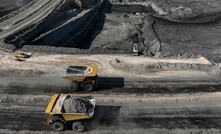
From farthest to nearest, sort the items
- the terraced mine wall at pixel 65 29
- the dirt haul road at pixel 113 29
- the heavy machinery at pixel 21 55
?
the terraced mine wall at pixel 65 29 → the dirt haul road at pixel 113 29 → the heavy machinery at pixel 21 55

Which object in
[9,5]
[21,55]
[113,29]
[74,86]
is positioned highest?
[9,5]

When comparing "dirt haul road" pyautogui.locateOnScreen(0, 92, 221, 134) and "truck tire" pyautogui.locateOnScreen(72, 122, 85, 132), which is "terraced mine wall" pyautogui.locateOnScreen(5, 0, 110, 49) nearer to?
"dirt haul road" pyautogui.locateOnScreen(0, 92, 221, 134)

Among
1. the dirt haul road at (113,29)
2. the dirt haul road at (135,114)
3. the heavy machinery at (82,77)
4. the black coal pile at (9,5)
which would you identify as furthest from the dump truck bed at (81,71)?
the black coal pile at (9,5)

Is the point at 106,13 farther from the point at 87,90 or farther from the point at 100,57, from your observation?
the point at 87,90

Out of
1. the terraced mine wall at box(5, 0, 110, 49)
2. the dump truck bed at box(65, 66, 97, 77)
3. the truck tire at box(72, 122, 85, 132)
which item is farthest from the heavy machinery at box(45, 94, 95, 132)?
the terraced mine wall at box(5, 0, 110, 49)

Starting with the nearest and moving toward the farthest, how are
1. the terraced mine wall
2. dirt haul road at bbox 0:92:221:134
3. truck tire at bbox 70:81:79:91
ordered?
dirt haul road at bbox 0:92:221:134 < truck tire at bbox 70:81:79:91 < the terraced mine wall

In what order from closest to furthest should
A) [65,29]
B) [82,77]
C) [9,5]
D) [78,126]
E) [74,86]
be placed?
[78,126] → [82,77] → [74,86] → [65,29] → [9,5]

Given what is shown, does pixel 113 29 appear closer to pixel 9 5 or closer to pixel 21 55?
pixel 9 5

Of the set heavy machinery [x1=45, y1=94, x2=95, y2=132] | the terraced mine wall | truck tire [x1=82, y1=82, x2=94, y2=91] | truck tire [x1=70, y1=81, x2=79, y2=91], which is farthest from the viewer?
the terraced mine wall

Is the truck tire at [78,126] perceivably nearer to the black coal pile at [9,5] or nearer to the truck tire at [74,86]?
the truck tire at [74,86]

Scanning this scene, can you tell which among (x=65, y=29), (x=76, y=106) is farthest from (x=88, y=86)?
(x=65, y=29)
